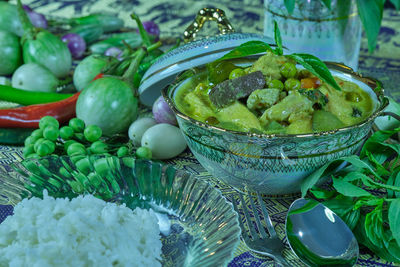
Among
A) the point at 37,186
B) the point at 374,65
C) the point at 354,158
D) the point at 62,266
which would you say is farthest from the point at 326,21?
the point at 62,266

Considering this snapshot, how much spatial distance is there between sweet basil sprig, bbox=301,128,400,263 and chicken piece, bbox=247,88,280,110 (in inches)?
6.5

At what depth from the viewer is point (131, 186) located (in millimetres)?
1001

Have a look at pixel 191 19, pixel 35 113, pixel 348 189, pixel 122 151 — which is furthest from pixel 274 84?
pixel 191 19

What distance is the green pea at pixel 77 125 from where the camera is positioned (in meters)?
1.20

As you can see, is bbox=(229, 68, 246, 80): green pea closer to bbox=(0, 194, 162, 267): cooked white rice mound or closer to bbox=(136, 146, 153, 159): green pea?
bbox=(136, 146, 153, 159): green pea

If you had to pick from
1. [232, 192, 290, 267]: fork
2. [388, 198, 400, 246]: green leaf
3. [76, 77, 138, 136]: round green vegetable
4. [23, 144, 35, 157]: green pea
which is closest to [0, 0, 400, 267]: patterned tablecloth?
[23, 144, 35, 157]: green pea

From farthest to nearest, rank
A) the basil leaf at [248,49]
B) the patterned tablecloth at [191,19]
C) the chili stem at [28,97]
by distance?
the patterned tablecloth at [191,19] → the chili stem at [28,97] → the basil leaf at [248,49]

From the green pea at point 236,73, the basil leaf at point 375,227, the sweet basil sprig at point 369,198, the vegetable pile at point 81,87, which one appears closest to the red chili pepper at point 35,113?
the vegetable pile at point 81,87

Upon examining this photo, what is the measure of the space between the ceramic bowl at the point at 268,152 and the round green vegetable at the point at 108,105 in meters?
0.30

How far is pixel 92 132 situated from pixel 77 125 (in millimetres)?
54

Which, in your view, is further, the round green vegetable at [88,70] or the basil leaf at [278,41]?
the round green vegetable at [88,70]

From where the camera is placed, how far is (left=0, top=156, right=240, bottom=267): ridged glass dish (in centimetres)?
90

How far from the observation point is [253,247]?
89 cm

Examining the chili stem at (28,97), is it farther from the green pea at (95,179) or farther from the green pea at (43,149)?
the green pea at (95,179)
